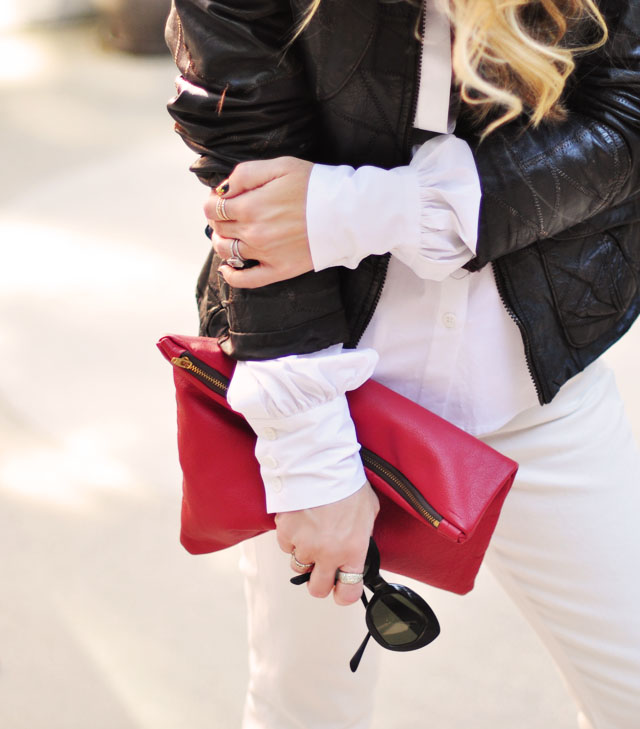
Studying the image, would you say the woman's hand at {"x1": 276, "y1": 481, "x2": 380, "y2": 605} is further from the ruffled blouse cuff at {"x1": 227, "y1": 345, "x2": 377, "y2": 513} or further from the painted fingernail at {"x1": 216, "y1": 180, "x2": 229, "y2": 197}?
the painted fingernail at {"x1": 216, "y1": 180, "x2": 229, "y2": 197}

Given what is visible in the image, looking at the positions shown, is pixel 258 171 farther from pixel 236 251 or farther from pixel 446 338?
pixel 446 338

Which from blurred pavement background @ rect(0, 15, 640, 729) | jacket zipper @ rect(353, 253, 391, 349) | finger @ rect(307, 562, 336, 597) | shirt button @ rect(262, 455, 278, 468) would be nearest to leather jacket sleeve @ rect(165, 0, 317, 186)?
jacket zipper @ rect(353, 253, 391, 349)

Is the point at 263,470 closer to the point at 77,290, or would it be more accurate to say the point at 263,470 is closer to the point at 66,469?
the point at 66,469

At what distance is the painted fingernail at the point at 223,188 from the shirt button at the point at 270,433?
0.66 ft

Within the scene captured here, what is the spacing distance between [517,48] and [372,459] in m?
0.37

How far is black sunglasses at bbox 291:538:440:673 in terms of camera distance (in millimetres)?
852

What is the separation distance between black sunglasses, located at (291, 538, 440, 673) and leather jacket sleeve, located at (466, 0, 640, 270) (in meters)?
0.30

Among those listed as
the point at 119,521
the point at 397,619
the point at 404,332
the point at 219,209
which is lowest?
the point at 119,521

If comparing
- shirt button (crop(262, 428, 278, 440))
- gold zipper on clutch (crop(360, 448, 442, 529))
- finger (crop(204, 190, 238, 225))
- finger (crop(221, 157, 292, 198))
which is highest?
finger (crop(221, 157, 292, 198))

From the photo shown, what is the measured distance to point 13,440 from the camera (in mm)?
1973

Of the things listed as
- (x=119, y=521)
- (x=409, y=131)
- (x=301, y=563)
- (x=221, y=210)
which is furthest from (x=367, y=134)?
(x=119, y=521)

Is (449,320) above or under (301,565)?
above

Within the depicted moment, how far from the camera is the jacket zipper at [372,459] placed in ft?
2.70

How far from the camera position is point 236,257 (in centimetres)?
78
